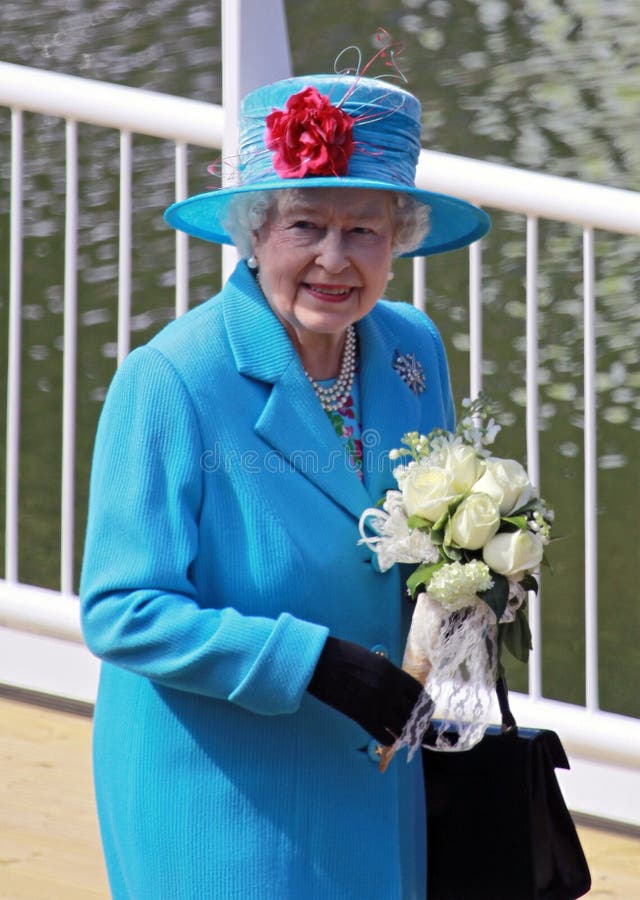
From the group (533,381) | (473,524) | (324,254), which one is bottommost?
(533,381)

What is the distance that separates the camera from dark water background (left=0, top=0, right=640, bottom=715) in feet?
16.6

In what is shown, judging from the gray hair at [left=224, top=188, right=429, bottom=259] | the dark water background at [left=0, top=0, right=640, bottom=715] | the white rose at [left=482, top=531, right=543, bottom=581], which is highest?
the gray hair at [left=224, top=188, right=429, bottom=259]

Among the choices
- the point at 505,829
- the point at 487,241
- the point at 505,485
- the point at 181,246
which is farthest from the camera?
the point at 487,241

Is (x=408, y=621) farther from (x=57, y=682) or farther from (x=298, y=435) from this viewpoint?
(x=57, y=682)

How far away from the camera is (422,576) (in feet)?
7.67

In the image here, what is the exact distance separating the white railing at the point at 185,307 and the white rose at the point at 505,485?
58.3 inches

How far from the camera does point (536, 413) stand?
13.0 ft

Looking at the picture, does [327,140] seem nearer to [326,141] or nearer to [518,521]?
[326,141]

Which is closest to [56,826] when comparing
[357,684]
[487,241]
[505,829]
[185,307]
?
[185,307]

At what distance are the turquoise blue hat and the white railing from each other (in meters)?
1.33

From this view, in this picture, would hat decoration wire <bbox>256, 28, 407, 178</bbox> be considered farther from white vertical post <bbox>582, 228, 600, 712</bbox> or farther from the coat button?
white vertical post <bbox>582, 228, 600, 712</bbox>

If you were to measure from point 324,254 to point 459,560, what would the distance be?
0.52 m

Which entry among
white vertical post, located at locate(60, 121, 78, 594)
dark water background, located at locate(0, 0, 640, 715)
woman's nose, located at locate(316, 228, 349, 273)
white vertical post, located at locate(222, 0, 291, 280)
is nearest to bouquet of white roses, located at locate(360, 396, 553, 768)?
woman's nose, located at locate(316, 228, 349, 273)

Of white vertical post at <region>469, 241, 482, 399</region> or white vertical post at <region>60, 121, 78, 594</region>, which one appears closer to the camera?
white vertical post at <region>469, 241, 482, 399</region>
